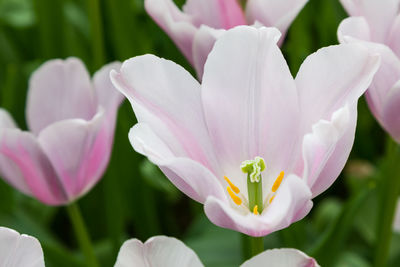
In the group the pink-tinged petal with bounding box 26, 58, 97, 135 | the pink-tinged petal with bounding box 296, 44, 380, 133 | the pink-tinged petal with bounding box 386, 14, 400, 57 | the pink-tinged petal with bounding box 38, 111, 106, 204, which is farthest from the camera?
the pink-tinged petal with bounding box 26, 58, 97, 135

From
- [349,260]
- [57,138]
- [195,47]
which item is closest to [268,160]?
[195,47]

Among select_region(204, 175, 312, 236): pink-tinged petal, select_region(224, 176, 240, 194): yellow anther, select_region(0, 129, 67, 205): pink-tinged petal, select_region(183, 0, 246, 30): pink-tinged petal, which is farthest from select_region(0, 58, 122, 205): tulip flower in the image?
select_region(204, 175, 312, 236): pink-tinged petal

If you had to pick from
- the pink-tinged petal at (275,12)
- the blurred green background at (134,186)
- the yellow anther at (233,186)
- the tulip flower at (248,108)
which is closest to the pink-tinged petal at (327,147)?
the tulip flower at (248,108)

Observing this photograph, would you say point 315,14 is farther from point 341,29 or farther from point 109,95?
point 341,29

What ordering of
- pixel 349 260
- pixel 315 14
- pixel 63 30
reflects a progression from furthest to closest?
1. pixel 315 14
2. pixel 63 30
3. pixel 349 260

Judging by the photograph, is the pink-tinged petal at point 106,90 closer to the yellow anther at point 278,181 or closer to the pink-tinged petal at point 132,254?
the yellow anther at point 278,181

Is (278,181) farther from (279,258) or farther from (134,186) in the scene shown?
(134,186)

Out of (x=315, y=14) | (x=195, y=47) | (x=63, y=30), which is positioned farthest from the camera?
(x=315, y=14)

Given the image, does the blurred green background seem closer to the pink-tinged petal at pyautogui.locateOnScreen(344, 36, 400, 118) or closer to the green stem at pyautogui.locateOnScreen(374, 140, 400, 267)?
the green stem at pyautogui.locateOnScreen(374, 140, 400, 267)
